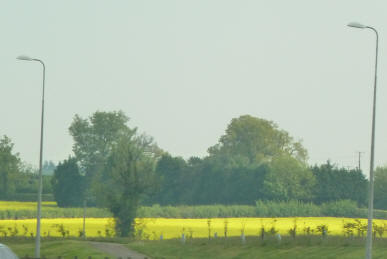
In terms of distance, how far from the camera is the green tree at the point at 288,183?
4341 inches

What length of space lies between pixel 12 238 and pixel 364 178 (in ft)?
205

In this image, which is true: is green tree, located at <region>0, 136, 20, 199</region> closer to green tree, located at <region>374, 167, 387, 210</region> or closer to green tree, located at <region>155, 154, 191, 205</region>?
green tree, located at <region>155, 154, 191, 205</region>

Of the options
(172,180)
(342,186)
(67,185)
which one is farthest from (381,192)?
(67,185)

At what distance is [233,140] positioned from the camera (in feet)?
464

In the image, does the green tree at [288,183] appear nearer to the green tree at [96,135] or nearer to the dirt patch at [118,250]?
the green tree at [96,135]

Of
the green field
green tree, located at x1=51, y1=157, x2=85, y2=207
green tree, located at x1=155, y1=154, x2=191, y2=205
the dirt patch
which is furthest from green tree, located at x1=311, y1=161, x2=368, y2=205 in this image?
the dirt patch

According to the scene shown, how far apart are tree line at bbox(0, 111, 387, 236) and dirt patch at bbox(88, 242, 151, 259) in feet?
110

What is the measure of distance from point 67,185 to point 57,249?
2951 inches

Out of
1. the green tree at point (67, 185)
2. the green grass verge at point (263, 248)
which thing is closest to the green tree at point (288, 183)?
the green tree at point (67, 185)

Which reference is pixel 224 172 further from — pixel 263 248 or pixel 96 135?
pixel 263 248

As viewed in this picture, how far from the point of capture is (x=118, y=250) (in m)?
44.5

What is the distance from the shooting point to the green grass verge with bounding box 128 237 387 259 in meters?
39.2

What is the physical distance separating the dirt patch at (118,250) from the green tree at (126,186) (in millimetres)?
7540

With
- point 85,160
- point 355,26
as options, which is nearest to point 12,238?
point 355,26
